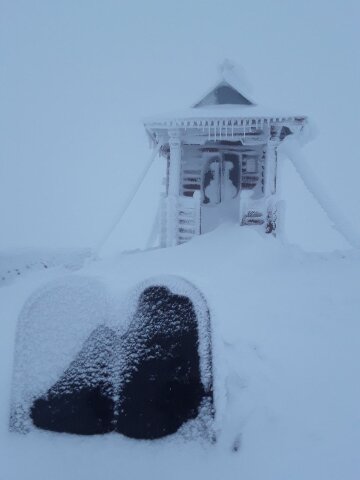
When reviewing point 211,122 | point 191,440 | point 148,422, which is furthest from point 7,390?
point 211,122

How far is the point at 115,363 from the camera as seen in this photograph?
9.45 ft

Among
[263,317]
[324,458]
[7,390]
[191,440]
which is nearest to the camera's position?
[324,458]

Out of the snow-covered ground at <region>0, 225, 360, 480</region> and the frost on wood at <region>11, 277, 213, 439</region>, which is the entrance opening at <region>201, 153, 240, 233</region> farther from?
the frost on wood at <region>11, 277, 213, 439</region>

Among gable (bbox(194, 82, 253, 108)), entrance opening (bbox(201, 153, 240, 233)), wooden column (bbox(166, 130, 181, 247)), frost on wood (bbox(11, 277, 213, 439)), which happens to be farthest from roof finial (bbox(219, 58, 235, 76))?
frost on wood (bbox(11, 277, 213, 439))

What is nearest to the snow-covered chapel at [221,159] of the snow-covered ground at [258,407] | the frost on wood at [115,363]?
the snow-covered ground at [258,407]

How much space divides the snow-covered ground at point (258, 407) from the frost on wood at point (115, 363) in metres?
0.10

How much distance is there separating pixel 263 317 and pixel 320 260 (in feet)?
9.06

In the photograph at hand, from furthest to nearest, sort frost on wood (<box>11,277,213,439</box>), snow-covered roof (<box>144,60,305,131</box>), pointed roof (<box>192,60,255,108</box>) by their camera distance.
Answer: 1. pointed roof (<box>192,60,255,108</box>)
2. snow-covered roof (<box>144,60,305,131</box>)
3. frost on wood (<box>11,277,213,439</box>)

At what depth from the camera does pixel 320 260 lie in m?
7.17

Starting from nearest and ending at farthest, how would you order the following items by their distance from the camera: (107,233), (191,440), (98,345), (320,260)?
(191,440)
(98,345)
(320,260)
(107,233)

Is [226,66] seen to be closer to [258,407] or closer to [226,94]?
[226,94]

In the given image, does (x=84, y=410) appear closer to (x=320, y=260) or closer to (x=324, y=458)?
(x=324, y=458)

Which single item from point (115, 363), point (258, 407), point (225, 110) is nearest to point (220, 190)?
point (225, 110)

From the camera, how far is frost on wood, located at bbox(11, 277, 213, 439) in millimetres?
2799
